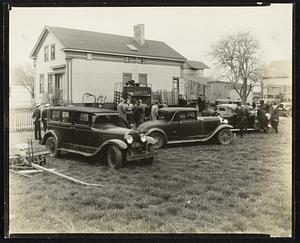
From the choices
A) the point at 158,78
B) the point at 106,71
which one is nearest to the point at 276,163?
the point at 158,78

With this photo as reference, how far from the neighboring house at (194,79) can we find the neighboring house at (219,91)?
0.15ft

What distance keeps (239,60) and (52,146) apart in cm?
155

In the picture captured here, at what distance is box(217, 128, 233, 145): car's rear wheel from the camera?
272 cm

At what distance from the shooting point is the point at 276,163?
8.68 ft

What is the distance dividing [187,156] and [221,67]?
28.0 inches

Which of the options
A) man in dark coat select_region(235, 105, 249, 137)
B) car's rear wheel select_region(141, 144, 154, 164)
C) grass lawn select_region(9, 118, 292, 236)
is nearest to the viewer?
grass lawn select_region(9, 118, 292, 236)

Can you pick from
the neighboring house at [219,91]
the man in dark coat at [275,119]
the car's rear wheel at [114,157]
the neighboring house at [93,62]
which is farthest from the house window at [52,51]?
the man in dark coat at [275,119]

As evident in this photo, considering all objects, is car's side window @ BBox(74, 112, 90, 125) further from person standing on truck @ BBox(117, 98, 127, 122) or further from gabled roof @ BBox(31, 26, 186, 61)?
gabled roof @ BBox(31, 26, 186, 61)

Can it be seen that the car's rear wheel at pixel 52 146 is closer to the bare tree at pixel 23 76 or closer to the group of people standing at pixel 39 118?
the group of people standing at pixel 39 118

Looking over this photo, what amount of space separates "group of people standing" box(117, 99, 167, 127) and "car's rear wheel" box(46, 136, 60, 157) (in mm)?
538

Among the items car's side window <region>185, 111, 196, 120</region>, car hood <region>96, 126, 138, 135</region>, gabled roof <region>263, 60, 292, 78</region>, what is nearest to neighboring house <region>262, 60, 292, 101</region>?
gabled roof <region>263, 60, 292, 78</region>

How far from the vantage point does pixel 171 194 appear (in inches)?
100

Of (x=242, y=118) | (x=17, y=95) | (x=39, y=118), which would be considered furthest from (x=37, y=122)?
(x=242, y=118)
